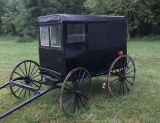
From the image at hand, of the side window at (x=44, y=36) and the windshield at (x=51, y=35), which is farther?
the side window at (x=44, y=36)

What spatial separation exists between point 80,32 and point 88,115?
5.49 feet

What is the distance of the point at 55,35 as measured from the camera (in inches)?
209

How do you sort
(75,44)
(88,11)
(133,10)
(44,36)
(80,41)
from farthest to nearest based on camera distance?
(88,11) < (133,10) < (44,36) < (80,41) < (75,44)

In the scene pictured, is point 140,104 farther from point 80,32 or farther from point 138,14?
point 138,14

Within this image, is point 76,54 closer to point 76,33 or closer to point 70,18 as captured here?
point 76,33

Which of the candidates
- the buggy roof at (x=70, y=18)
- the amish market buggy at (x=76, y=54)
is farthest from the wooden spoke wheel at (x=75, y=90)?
the buggy roof at (x=70, y=18)

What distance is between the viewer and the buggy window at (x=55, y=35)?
17.0ft

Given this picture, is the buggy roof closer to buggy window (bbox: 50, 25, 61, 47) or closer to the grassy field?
buggy window (bbox: 50, 25, 61, 47)

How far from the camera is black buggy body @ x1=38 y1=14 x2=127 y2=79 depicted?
5.12 meters

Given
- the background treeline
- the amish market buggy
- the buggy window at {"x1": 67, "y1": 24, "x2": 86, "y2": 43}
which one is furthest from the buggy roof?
the background treeline

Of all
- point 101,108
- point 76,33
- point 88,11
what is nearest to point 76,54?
point 76,33

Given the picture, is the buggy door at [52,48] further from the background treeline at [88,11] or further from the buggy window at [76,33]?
the background treeline at [88,11]

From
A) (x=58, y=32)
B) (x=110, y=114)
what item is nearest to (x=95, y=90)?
(x=110, y=114)

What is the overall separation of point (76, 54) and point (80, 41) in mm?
296
